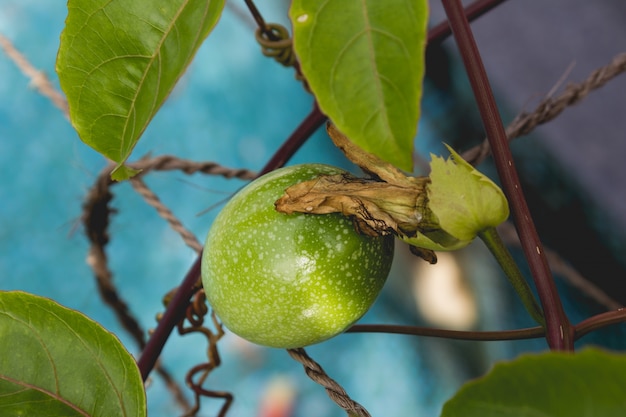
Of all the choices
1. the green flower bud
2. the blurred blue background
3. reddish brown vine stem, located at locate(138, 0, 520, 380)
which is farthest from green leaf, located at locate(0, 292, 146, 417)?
the blurred blue background

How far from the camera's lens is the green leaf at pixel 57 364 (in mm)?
330

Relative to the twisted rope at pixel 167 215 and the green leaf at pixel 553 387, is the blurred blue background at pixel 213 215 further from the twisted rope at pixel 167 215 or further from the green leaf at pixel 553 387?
the green leaf at pixel 553 387

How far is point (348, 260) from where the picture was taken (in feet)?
1.07

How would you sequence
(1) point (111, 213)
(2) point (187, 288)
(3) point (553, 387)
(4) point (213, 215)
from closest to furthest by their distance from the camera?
(3) point (553, 387) → (2) point (187, 288) → (1) point (111, 213) → (4) point (213, 215)

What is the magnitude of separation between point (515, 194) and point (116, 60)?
0.19 m

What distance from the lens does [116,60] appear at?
30cm

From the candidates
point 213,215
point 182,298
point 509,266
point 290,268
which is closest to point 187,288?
point 182,298

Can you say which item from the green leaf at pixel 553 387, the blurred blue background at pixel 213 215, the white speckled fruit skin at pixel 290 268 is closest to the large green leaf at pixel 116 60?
the white speckled fruit skin at pixel 290 268

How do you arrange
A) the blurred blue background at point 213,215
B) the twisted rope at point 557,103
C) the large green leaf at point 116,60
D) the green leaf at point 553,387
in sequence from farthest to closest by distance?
the blurred blue background at point 213,215, the twisted rope at point 557,103, the large green leaf at point 116,60, the green leaf at point 553,387

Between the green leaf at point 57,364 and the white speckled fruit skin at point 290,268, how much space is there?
0.22ft

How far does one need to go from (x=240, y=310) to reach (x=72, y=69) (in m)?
0.15

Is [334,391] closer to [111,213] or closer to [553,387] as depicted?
[553,387]

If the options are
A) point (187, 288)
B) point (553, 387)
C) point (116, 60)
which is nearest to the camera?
point (553, 387)

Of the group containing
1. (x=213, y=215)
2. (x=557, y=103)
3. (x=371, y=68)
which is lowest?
(x=213, y=215)
